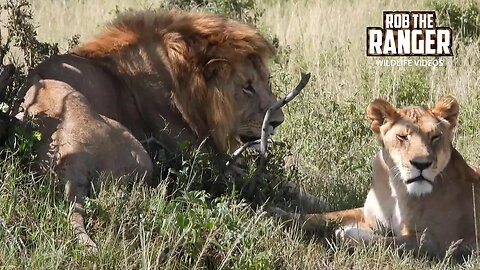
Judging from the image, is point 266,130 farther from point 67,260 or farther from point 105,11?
point 105,11

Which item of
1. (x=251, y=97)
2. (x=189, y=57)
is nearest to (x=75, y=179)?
(x=189, y=57)

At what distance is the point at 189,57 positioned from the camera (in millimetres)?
4941

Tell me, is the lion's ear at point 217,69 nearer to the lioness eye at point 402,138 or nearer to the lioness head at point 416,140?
the lioness head at point 416,140

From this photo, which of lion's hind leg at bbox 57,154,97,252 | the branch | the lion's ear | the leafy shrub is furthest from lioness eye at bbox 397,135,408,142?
the leafy shrub

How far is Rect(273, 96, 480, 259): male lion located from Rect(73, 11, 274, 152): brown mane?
0.65 m

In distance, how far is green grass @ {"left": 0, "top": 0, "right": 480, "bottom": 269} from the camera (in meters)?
3.81

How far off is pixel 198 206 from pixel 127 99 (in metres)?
0.94

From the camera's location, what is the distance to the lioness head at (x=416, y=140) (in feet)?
14.8

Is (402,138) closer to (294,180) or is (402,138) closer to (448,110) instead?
(448,110)

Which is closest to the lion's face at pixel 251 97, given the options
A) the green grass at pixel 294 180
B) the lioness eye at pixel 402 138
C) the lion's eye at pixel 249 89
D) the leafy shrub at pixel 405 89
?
the lion's eye at pixel 249 89

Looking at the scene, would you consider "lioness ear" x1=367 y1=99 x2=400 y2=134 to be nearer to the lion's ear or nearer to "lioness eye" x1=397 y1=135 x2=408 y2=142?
"lioness eye" x1=397 y1=135 x2=408 y2=142

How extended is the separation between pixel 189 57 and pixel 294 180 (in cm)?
101

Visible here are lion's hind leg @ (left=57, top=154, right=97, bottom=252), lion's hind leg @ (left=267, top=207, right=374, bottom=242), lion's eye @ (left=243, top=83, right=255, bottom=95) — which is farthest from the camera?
lion's eye @ (left=243, top=83, right=255, bottom=95)

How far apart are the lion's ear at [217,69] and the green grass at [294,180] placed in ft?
1.85
